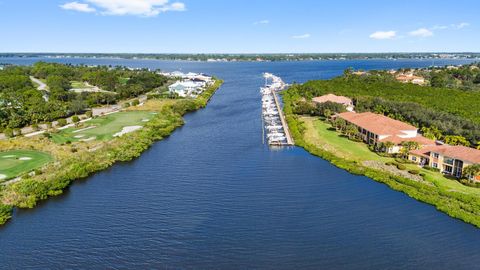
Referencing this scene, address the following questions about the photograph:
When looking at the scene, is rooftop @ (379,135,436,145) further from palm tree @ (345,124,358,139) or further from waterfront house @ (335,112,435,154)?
palm tree @ (345,124,358,139)

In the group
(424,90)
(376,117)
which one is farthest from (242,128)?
(424,90)

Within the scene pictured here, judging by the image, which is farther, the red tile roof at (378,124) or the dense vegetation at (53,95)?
the dense vegetation at (53,95)

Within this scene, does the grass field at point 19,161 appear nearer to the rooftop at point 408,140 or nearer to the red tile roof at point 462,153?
the rooftop at point 408,140

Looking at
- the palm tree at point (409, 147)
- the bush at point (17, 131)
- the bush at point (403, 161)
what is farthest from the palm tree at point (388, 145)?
the bush at point (17, 131)

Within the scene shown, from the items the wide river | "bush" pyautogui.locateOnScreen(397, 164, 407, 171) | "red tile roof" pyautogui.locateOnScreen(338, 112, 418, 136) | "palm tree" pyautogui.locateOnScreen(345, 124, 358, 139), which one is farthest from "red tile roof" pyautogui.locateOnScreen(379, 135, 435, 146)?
the wide river

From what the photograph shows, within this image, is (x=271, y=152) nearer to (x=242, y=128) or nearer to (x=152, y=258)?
(x=242, y=128)

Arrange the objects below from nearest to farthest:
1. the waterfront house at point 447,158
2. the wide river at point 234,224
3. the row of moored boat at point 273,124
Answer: the wide river at point 234,224 < the waterfront house at point 447,158 < the row of moored boat at point 273,124

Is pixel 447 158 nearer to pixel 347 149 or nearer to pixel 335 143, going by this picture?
pixel 347 149
